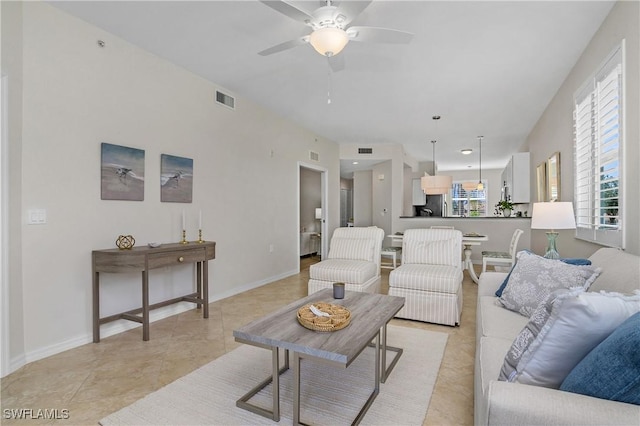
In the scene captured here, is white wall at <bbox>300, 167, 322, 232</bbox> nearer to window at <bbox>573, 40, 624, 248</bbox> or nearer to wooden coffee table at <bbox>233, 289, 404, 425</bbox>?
window at <bbox>573, 40, 624, 248</bbox>

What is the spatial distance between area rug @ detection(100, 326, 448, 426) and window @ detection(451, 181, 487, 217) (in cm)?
1075

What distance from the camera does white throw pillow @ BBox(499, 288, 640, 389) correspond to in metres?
1.04

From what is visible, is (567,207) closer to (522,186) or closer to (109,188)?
(522,186)

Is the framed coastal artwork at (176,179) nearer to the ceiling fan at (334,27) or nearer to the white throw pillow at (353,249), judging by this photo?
the white throw pillow at (353,249)

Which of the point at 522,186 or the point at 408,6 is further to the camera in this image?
the point at 522,186

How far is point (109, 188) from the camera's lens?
9.73 feet

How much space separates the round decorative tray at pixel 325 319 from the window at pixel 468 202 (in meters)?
11.3

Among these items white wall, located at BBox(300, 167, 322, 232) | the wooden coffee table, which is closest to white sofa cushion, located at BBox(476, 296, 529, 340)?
the wooden coffee table

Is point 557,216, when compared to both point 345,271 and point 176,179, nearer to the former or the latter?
point 345,271

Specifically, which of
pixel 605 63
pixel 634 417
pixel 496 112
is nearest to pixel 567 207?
pixel 605 63

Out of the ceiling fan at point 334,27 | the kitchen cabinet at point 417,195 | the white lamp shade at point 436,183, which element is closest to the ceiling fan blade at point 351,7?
the ceiling fan at point 334,27

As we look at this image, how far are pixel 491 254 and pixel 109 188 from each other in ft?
17.0

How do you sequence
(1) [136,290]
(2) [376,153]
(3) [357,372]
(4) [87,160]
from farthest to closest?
(2) [376,153]
(1) [136,290]
(4) [87,160]
(3) [357,372]

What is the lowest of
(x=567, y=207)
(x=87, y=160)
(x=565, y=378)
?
(x=565, y=378)
